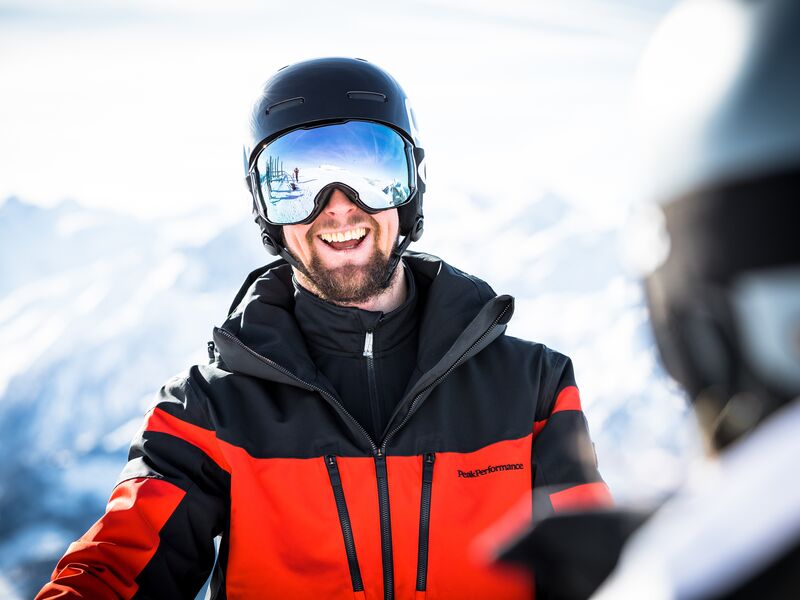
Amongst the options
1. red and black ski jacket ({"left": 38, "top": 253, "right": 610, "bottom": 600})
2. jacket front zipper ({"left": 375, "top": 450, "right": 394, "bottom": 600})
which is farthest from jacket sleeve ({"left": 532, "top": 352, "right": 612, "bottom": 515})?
jacket front zipper ({"left": 375, "top": 450, "right": 394, "bottom": 600})

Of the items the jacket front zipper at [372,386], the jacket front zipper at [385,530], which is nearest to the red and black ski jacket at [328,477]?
the jacket front zipper at [385,530]

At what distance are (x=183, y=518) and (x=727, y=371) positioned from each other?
1499mm

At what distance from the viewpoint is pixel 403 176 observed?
2420 mm

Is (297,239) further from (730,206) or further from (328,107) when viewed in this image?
(730,206)

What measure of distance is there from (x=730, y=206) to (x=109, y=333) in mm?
9591

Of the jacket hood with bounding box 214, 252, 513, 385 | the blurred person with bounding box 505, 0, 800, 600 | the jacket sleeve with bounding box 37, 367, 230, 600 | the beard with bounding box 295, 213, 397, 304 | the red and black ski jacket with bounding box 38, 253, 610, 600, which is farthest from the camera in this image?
the beard with bounding box 295, 213, 397, 304

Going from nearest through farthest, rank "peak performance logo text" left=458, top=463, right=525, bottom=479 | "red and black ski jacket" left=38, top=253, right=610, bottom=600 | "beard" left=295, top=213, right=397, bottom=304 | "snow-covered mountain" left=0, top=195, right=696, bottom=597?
1. "red and black ski jacket" left=38, top=253, right=610, bottom=600
2. "peak performance logo text" left=458, top=463, right=525, bottom=479
3. "beard" left=295, top=213, right=397, bottom=304
4. "snow-covered mountain" left=0, top=195, right=696, bottom=597

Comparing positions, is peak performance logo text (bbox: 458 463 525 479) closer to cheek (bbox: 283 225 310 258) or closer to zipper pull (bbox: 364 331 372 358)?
zipper pull (bbox: 364 331 372 358)

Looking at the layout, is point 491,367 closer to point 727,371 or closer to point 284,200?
point 284,200

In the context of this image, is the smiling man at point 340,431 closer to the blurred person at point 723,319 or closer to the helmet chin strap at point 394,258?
the helmet chin strap at point 394,258

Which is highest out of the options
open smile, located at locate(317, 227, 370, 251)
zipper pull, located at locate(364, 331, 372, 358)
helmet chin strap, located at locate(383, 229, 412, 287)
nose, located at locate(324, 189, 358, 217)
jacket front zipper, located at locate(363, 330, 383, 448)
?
nose, located at locate(324, 189, 358, 217)

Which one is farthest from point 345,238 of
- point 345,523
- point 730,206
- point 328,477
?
point 730,206

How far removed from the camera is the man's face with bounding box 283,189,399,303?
7.48 ft

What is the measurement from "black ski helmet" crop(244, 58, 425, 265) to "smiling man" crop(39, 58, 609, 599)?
15mm
